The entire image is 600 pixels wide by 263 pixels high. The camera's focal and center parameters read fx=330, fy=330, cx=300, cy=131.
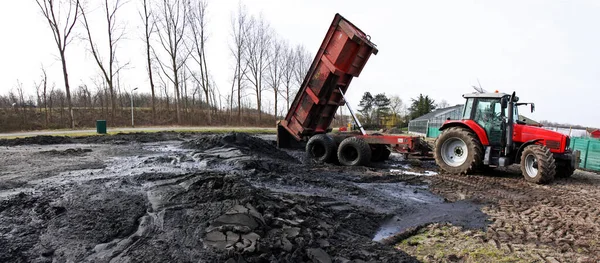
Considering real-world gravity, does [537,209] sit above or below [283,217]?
below

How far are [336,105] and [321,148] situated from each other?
4.88ft

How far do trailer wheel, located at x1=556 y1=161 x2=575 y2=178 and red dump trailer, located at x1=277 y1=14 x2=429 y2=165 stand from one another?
319cm

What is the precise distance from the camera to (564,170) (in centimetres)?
824

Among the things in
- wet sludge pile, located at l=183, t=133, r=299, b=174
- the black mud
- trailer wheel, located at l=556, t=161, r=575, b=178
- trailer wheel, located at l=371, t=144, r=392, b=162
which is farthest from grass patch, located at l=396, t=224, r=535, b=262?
trailer wheel, located at l=371, t=144, r=392, b=162

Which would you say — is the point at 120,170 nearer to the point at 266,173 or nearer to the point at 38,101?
the point at 266,173

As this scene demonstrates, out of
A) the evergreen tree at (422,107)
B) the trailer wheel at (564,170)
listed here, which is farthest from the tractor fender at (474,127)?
the evergreen tree at (422,107)

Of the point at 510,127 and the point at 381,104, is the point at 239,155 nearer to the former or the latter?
the point at 510,127

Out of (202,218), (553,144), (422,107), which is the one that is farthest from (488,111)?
(422,107)

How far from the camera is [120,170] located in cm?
793

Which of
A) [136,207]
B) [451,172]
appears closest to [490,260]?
[136,207]

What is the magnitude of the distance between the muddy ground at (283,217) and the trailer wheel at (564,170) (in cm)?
20

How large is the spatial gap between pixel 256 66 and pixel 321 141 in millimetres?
31525

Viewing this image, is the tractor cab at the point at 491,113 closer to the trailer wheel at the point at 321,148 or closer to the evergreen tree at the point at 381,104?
the trailer wheel at the point at 321,148

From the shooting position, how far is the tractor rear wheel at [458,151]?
8367 millimetres
